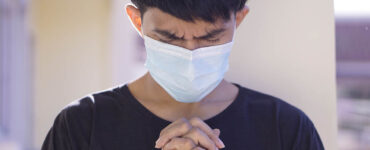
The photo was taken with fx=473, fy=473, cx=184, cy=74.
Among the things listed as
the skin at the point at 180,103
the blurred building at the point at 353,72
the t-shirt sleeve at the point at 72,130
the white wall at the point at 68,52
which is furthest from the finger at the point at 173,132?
the white wall at the point at 68,52

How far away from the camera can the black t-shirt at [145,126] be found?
5.11 ft

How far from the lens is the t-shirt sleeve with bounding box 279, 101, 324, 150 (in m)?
1.55

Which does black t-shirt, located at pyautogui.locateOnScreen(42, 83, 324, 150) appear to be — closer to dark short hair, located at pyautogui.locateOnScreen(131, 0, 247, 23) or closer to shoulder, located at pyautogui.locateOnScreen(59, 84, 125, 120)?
shoulder, located at pyautogui.locateOnScreen(59, 84, 125, 120)

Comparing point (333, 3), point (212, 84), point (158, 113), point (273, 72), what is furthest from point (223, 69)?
point (333, 3)

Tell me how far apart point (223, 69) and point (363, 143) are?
0.61 meters

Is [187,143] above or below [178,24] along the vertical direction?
below

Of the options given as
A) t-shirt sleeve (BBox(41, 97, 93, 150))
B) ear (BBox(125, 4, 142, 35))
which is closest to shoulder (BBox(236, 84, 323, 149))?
ear (BBox(125, 4, 142, 35))

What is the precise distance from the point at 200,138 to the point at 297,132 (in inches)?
14.6

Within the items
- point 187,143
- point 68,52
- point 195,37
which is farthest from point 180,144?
point 68,52

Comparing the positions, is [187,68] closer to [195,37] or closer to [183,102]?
[195,37]

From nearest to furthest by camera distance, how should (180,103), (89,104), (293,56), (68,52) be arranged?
(89,104) < (180,103) < (293,56) < (68,52)

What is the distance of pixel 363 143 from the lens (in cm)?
176

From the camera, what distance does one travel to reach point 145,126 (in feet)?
5.22

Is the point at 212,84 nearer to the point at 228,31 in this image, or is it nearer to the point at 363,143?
the point at 228,31
